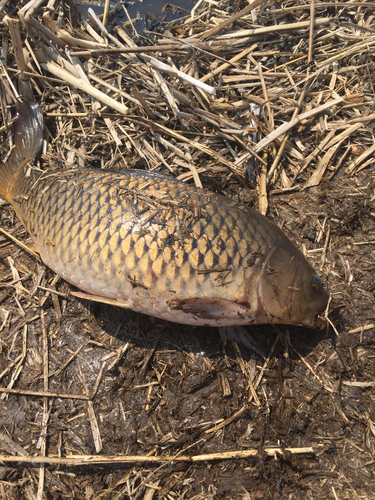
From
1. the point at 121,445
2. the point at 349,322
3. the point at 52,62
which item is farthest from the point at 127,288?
the point at 52,62

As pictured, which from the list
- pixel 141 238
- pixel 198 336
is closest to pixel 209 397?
pixel 198 336

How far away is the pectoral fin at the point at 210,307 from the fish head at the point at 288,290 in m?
0.17

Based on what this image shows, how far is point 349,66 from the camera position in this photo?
3.00 meters

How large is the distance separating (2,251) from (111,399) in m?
1.58

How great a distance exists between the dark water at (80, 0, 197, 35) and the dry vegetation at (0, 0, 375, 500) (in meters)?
0.12

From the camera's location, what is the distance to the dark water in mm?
3176

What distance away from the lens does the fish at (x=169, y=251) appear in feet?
6.72

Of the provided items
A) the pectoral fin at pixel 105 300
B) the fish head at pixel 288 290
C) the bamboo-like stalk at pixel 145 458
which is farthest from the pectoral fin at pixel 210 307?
the bamboo-like stalk at pixel 145 458

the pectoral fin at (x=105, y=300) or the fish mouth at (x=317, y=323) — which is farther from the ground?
the pectoral fin at (x=105, y=300)

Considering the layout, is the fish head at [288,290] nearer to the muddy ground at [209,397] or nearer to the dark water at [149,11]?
the muddy ground at [209,397]

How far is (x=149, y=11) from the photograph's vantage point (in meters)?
3.23

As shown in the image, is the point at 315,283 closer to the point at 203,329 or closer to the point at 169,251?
the point at 203,329

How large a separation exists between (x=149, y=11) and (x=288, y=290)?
3046 mm

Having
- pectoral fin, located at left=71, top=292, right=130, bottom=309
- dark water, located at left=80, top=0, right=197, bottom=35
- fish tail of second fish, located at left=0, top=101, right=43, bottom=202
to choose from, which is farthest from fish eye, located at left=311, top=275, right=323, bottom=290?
dark water, located at left=80, top=0, right=197, bottom=35
